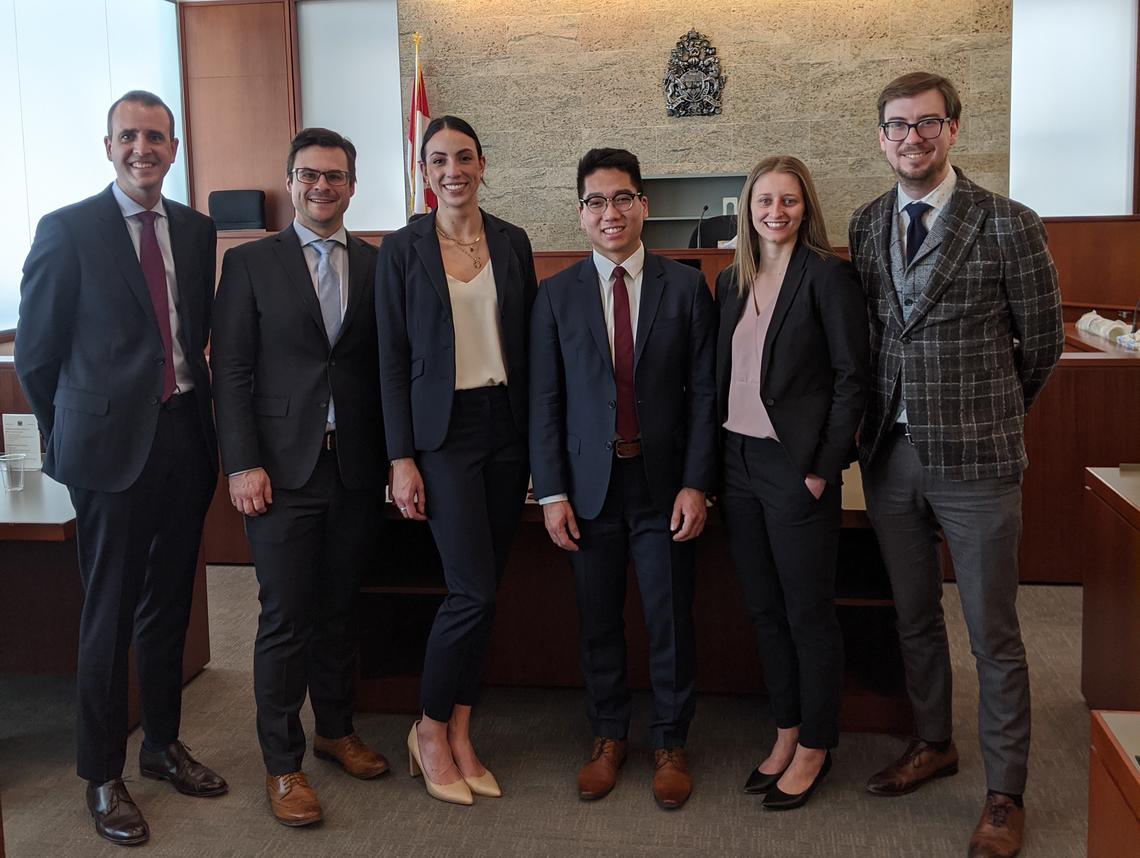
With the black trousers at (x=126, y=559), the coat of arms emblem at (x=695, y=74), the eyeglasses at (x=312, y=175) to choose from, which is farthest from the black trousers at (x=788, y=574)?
the coat of arms emblem at (x=695, y=74)

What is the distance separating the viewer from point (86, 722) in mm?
2654

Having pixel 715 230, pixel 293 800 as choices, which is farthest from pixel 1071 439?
pixel 715 230

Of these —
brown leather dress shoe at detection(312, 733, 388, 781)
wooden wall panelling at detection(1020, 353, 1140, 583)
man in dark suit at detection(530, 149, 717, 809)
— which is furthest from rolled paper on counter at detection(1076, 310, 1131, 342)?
brown leather dress shoe at detection(312, 733, 388, 781)

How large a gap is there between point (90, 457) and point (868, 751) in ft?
7.10

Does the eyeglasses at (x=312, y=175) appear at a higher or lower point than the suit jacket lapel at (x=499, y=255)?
higher

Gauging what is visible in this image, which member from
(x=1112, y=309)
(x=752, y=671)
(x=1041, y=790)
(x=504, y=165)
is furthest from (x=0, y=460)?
(x=1112, y=309)

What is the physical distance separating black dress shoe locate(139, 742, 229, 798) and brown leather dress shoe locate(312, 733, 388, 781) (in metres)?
0.27

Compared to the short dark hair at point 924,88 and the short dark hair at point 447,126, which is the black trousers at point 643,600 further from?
the short dark hair at point 924,88

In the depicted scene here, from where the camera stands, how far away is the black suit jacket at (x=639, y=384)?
2.62m

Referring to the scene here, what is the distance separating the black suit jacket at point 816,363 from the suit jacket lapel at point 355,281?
1.00 m

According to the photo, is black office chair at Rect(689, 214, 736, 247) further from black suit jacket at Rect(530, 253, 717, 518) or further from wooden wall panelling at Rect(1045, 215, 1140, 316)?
black suit jacket at Rect(530, 253, 717, 518)

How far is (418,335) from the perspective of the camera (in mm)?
2631

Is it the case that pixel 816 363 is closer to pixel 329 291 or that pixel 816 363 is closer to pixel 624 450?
pixel 624 450

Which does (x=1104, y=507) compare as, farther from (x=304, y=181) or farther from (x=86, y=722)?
(x=86, y=722)
